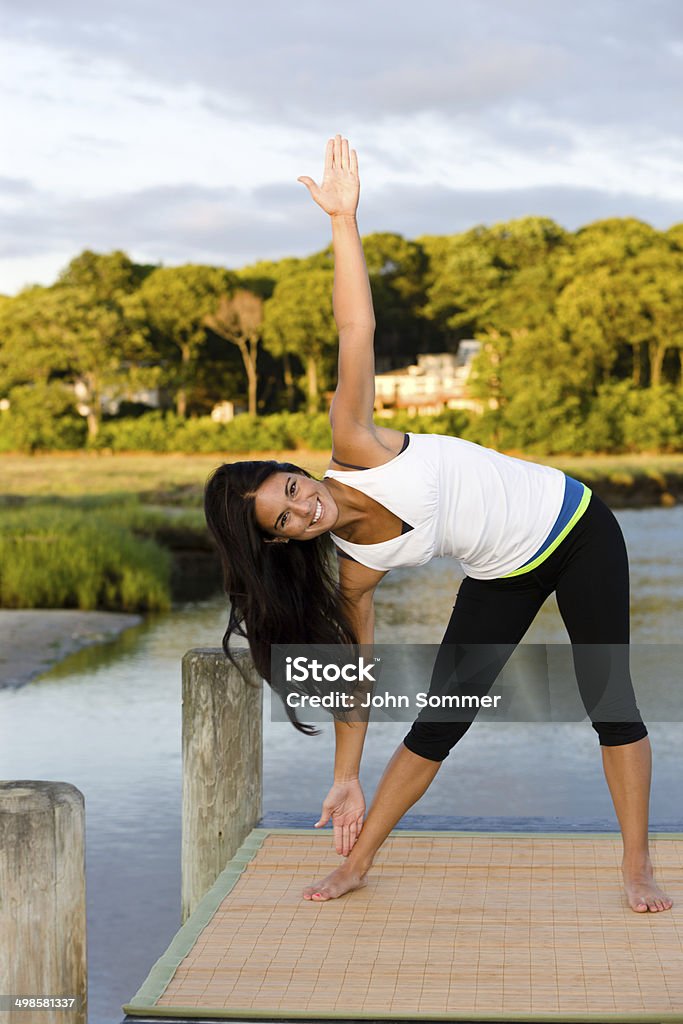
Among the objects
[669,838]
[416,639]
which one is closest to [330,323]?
[416,639]

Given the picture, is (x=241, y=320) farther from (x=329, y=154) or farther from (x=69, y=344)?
Answer: (x=329, y=154)

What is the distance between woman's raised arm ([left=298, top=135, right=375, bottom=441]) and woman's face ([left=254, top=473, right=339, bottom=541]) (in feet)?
0.44

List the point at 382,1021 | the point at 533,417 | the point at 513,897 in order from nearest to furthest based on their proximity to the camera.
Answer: the point at 382,1021 → the point at 513,897 → the point at 533,417

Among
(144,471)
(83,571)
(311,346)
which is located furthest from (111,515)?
(311,346)

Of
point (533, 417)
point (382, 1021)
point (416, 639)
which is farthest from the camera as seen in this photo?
point (533, 417)

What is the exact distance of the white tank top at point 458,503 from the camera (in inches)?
106

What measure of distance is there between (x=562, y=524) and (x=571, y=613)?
0.20 meters

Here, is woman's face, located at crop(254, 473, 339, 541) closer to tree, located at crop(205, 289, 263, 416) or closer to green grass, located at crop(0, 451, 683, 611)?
green grass, located at crop(0, 451, 683, 611)

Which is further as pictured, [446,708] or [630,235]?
[630,235]

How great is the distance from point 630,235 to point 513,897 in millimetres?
30561

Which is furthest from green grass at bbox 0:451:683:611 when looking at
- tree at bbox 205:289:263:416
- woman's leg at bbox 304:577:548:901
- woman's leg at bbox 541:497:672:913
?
tree at bbox 205:289:263:416

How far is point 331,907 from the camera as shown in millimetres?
3070

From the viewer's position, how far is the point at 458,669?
2949 mm

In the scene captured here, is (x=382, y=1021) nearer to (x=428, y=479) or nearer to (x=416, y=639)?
(x=428, y=479)
